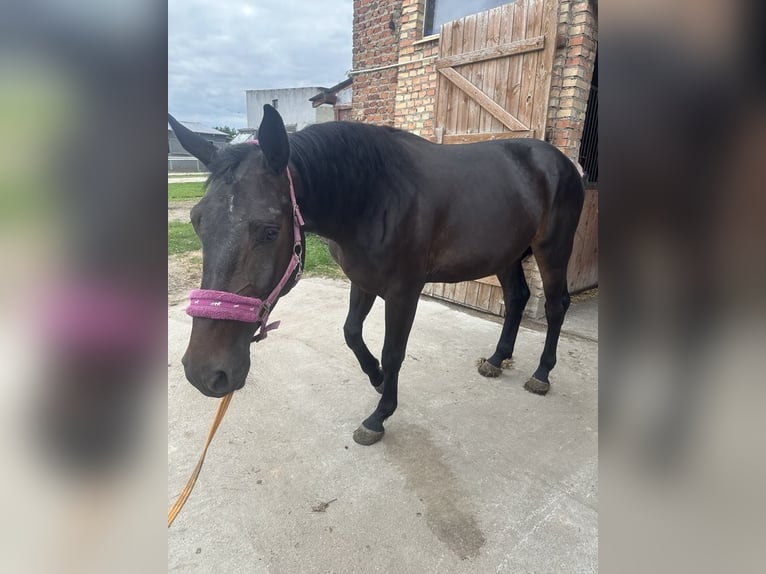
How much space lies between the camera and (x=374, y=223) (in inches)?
77.4

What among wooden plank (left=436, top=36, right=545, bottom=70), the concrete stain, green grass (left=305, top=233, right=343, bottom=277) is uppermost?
wooden plank (left=436, top=36, right=545, bottom=70)

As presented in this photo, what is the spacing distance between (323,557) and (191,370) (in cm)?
87

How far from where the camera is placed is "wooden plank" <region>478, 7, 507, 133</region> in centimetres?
384

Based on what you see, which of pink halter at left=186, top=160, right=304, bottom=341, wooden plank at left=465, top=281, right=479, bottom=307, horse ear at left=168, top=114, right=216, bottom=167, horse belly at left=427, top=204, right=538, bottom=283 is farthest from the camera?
wooden plank at left=465, top=281, right=479, bottom=307

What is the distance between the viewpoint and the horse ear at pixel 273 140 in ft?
4.41

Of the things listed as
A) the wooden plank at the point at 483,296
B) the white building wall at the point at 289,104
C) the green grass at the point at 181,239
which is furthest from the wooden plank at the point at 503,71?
the white building wall at the point at 289,104

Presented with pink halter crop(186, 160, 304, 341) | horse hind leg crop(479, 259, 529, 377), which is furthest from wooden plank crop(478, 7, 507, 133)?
pink halter crop(186, 160, 304, 341)

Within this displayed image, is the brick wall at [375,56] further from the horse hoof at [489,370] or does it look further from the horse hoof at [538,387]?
the horse hoof at [538,387]

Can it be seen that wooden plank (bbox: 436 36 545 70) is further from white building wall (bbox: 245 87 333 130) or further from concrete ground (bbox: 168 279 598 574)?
white building wall (bbox: 245 87 333 130)

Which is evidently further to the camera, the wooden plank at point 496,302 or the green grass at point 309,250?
the green grass at point 309,250

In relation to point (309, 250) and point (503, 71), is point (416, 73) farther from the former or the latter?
point (309, 250)
